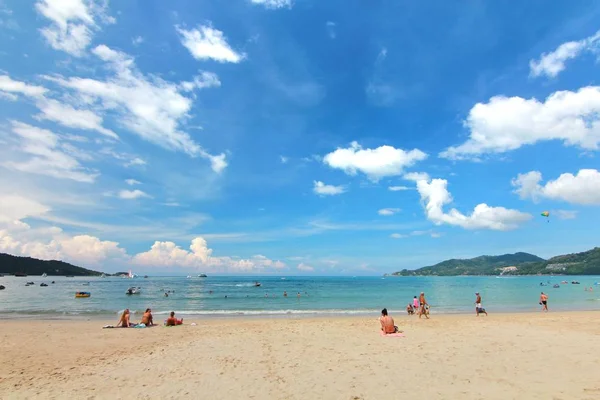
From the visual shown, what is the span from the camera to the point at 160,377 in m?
10.7

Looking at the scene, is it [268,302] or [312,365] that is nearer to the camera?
[312,365]

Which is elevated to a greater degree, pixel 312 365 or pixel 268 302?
pixel 312 365

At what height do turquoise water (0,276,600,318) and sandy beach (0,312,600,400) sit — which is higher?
sandy beach (0,312,600,400)

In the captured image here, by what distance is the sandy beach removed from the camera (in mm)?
9094

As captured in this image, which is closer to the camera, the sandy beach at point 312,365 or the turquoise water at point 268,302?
the sandy beach at point 312,365

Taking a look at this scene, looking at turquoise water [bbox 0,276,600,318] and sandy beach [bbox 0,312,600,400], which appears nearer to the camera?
sandy beach [bbox 0,312,600,400]

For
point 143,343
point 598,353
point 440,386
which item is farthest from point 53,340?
point 598,353

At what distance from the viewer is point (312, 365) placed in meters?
11.6

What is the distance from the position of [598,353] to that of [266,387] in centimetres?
1178

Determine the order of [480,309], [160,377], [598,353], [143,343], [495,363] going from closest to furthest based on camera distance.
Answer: [160,377]
[495,363]
[598,353]
[143,343]
[480,309]

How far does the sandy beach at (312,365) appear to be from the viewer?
9094mm

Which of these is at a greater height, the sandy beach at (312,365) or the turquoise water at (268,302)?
the sandy beach at (312,365)

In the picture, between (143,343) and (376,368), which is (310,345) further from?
(143,343)

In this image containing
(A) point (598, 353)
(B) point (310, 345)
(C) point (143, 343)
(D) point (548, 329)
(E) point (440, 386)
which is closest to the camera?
(E) point (440, 386)
